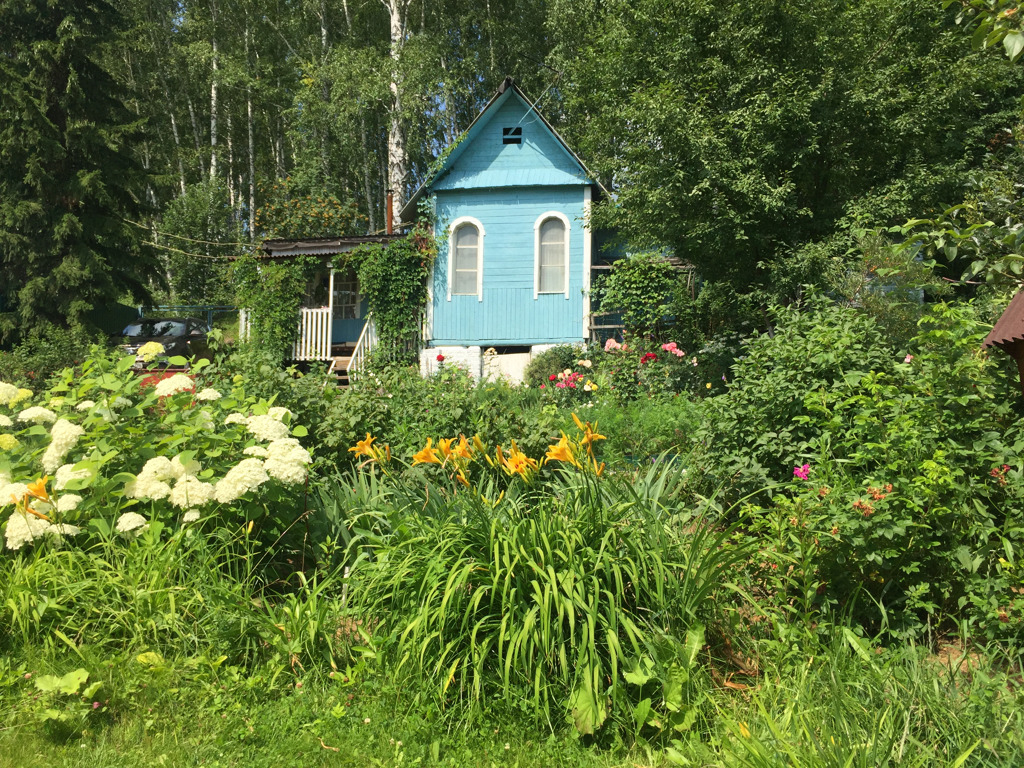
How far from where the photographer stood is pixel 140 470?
399 cm

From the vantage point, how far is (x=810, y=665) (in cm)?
313

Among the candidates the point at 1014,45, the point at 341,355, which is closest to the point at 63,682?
the point at 1014,45

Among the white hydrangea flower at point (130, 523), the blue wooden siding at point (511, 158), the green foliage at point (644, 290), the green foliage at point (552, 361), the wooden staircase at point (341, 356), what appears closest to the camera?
the white hydrangea flower at point (130, 523)

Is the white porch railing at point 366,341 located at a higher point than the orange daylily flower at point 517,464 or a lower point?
higher

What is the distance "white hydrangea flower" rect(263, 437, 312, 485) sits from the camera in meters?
3.66

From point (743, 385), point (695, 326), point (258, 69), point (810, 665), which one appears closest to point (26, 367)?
point (695, 326)

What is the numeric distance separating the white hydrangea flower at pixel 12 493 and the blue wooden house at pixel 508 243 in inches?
472

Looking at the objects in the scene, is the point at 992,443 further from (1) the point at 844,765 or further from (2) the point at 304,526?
(2) the point at 304,526

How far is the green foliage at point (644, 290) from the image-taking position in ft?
42.5

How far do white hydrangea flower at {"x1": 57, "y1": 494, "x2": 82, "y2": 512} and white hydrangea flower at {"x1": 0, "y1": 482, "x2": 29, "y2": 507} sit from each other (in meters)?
0.23

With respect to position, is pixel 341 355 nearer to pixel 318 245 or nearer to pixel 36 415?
pixel 318 245

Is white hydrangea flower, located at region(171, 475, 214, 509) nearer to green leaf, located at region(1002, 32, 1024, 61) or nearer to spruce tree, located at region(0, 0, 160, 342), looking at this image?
green leaf, located at region(1002, 32, 1024, 61)

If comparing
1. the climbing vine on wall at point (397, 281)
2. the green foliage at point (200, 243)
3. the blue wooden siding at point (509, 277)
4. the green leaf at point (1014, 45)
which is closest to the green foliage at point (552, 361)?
the blue wooden siding at point (509, 277)

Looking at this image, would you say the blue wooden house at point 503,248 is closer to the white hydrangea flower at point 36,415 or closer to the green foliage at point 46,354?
the green foliage at point 46,354
